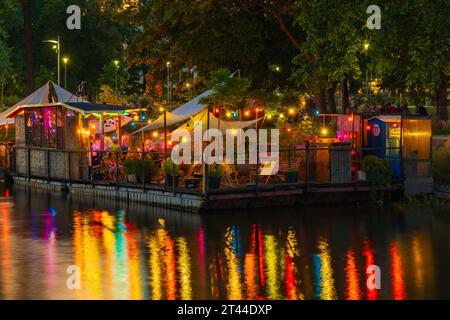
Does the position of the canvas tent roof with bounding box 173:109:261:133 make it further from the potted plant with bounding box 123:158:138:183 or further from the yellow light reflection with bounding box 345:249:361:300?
the yellow light reflection with bounding box 345:249:361:300

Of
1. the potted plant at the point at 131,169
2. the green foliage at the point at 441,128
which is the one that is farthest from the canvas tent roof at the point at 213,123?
the green foliage at the point at 441,128

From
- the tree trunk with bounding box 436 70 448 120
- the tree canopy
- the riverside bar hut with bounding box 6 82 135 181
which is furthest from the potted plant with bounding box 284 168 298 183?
the tree trunk with bounding box 436 70 448 120

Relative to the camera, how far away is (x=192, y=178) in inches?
1161

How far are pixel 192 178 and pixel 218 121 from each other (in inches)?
120

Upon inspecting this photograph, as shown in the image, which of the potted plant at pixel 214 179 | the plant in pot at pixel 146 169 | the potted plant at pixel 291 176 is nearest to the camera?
the potted plant at pixel 214 179

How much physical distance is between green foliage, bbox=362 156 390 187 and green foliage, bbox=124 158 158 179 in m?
7.05

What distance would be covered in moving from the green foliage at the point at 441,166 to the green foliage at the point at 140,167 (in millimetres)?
10097

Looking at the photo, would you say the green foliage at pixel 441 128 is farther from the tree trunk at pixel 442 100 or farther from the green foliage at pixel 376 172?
the green foliage at pixel 376 172

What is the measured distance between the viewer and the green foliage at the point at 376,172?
3073 cm

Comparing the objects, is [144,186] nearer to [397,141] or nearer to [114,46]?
[397,141]

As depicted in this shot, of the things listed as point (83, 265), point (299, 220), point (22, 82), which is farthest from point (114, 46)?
point (83, 265)

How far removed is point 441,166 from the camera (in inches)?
1335

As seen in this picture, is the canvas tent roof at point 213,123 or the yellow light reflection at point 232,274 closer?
the yellow light reflection at point 232,274
